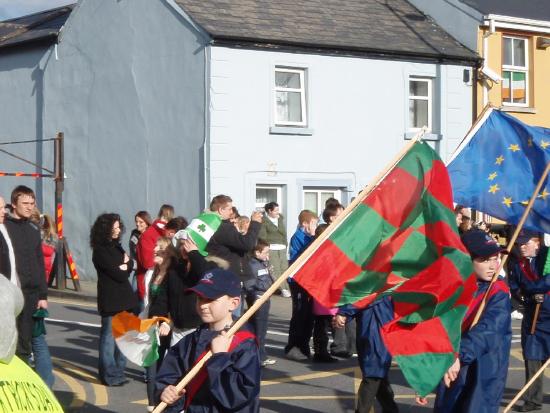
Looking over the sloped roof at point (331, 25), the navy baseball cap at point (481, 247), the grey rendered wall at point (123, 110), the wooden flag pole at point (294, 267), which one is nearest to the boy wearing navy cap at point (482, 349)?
the navy baseball cap at point (481, 247)

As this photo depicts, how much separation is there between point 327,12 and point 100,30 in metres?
5.18

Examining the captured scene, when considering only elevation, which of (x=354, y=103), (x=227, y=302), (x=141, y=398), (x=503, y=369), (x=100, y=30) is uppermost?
(x=100, y=30)

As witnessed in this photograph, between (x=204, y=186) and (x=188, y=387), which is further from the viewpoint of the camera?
(x=204, y=186)

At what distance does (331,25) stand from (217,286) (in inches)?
775

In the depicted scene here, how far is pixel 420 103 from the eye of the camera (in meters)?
25.9

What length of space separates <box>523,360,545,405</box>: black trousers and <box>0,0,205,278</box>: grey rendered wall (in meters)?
13.4

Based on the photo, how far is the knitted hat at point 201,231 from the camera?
369 inches

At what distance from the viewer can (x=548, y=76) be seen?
2705 centimetres

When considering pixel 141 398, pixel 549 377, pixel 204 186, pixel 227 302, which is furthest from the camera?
pixel 204 186

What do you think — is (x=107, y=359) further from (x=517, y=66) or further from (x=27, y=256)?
(x=517, y=66)

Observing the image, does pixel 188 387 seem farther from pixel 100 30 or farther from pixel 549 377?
pixel 100 30

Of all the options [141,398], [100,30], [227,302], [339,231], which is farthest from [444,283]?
[100,30]

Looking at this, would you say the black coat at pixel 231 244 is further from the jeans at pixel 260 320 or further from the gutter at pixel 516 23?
the gutter at pixel 516 23

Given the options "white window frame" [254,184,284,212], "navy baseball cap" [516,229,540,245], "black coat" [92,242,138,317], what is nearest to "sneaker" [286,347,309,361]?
"black coat" [92,242,138,317]
